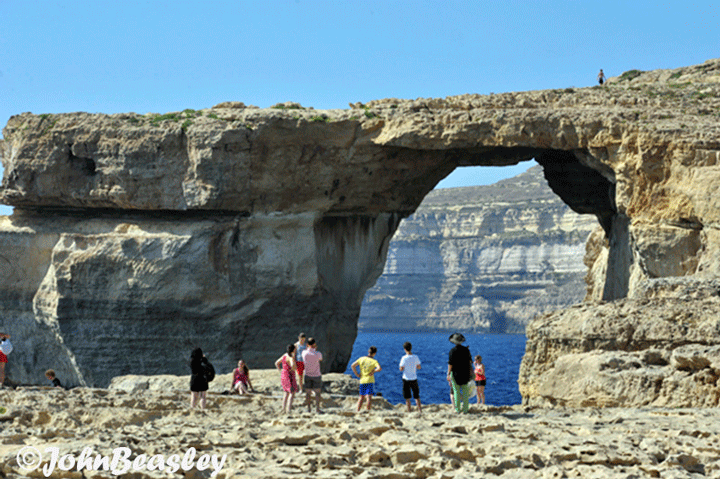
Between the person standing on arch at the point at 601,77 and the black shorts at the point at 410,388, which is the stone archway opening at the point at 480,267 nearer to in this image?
the person standing on arch at the point at 601,77

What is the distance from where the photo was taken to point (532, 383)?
1727 centimetres

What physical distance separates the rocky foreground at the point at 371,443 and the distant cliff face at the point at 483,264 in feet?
382

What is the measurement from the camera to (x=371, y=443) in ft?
35.2

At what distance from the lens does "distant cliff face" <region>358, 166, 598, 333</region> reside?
13062 centimetres

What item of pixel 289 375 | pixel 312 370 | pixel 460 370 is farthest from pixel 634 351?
pixel 289 375

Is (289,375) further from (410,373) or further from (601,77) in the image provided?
(601,77)

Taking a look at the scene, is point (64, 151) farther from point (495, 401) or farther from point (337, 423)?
point (337, 423)

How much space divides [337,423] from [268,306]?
20.6 m

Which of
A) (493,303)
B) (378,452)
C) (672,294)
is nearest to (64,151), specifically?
(672,294)

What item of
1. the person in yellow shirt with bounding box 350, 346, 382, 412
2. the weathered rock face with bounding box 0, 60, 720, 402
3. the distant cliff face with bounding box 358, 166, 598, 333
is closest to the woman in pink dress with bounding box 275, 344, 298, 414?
the person in yellow shirt with bounding box 350, 346, 382, 412

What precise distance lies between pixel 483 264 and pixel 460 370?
5023 inches

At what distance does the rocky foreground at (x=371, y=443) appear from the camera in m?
9.53

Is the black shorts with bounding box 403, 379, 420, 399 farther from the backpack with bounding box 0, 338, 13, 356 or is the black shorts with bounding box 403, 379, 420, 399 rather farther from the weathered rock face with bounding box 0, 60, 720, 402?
the weathered rock face with bounding box 0, 60, 720, 402

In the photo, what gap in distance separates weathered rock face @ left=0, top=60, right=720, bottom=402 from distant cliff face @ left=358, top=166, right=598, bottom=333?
97.3m
